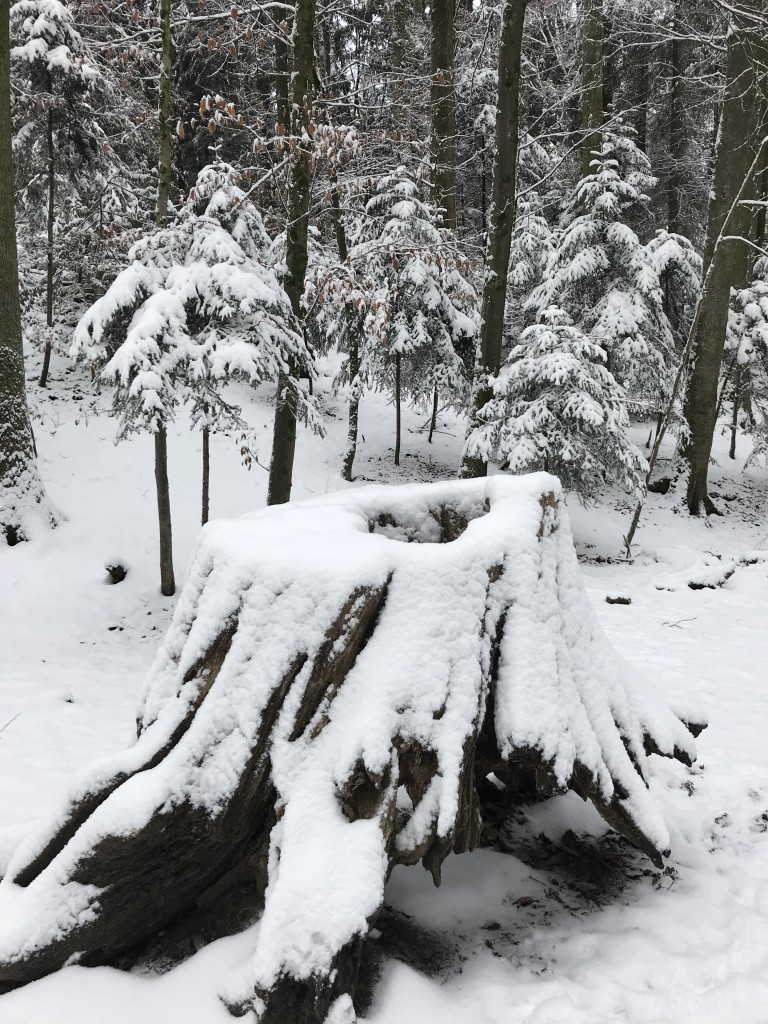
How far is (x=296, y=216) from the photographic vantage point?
7852 millimetres

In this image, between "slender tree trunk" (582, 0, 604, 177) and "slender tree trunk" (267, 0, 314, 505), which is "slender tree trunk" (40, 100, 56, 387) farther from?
"slender tree trunk" (582, 0, 604, 177)

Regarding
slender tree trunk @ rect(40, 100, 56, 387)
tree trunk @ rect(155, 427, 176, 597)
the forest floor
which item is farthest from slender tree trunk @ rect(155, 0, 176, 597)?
slender tree trunk @ rect(40, 100, 56, 387)

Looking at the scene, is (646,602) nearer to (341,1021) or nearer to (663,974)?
(663,974)

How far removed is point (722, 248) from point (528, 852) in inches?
563

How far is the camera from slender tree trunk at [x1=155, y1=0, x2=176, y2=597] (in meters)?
7.61

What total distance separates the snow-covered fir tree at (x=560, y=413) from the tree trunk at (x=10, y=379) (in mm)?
7352

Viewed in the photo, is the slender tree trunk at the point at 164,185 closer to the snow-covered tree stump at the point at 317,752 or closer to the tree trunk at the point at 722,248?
the snow-covered tree stump at the point at 317,752

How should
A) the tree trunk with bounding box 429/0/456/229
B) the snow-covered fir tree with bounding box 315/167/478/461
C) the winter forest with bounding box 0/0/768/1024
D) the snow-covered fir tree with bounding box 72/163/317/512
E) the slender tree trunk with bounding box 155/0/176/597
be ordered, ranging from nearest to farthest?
the winter forest with bounding box 0/0/768/1024 < the snow-covered fir tree with bounding box 72/163/317/512 < the slender tree trunk with bounding box 155/0/176/597 < the tree trunk with bounding box 429/0/456/229 < the snow-covered fir tree with bounding box 315/167/478/461

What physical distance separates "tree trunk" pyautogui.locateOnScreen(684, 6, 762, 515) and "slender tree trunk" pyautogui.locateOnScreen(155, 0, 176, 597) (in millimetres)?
10344

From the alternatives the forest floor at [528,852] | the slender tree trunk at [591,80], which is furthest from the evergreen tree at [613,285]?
the forest floor at [528,852]

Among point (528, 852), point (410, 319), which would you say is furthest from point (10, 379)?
point (528, 852)

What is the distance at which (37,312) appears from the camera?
1605 centimetres

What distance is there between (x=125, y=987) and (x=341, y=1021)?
903 millimetres

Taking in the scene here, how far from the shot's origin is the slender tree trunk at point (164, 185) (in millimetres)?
7613
